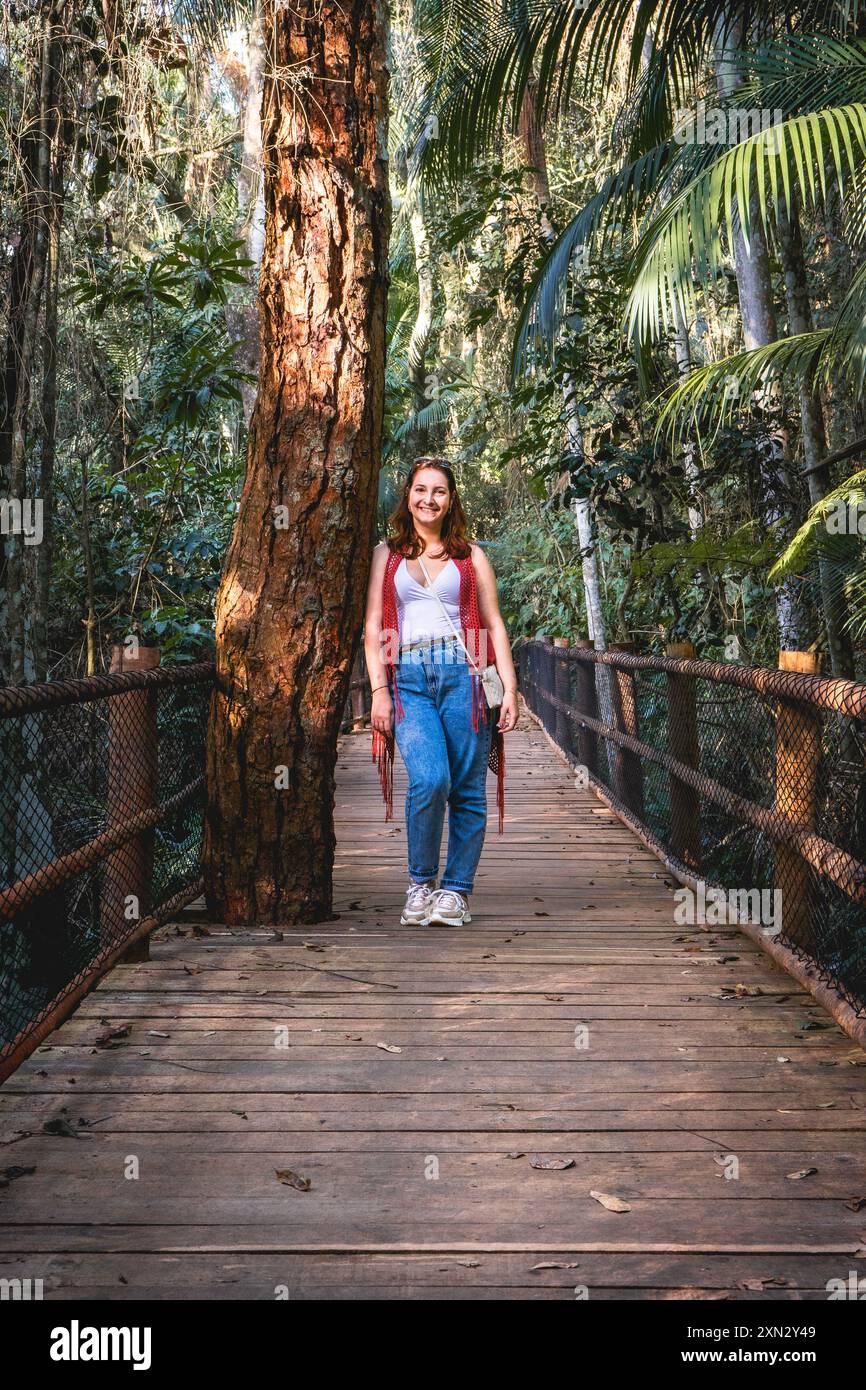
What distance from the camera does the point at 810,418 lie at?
7.78 m

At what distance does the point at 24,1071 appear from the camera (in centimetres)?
345

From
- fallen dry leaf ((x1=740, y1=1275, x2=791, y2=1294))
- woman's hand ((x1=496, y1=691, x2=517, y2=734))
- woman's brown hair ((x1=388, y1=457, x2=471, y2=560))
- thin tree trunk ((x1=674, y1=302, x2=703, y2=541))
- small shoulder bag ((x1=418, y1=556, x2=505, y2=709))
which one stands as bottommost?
fallen dry leaf ((x1=740, y1=1275, x2=791, y2=1294))

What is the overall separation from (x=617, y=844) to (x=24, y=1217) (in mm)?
5088

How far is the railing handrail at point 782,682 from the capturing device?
345 centimetres

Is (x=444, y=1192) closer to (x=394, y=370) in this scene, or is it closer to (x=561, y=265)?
(x=561, y=265)

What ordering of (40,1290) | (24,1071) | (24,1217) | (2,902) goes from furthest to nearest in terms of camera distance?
(24,1071)
(2,902)
(24,1217)
(40,1290)

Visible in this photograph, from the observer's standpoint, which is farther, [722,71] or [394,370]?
[394,370]

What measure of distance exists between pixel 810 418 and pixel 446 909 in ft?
13.8

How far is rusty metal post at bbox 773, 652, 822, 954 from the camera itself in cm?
427

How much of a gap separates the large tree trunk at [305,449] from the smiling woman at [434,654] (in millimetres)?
134

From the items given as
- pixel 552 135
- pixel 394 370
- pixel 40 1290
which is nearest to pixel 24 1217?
pixel 40 1290

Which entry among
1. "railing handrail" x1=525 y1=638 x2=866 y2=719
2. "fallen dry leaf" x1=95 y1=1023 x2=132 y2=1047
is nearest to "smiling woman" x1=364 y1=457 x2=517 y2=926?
"railing handrail" x1=525 y1=638 x2=866 y2=719

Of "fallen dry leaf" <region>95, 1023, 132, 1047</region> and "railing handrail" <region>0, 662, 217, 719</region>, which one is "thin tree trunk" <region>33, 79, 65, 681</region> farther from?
"fallen dry leaf" <region>95, 1023, 132, 1047</region>

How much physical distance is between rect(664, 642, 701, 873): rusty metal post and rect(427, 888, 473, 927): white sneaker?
4.28 ft
